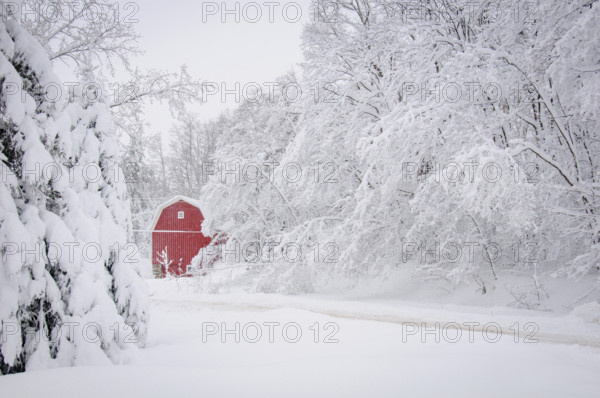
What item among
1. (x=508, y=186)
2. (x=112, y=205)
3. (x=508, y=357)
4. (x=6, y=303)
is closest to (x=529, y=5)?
(x=508, y=186)

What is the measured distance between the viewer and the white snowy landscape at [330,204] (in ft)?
14.3

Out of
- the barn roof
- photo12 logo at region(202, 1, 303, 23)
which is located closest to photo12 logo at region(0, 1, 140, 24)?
photo12 logo at region(202, 1, 303, 23)

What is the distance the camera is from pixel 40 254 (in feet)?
14.9

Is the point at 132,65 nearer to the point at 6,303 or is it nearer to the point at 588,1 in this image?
the point at 6,303

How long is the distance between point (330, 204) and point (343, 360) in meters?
9.53

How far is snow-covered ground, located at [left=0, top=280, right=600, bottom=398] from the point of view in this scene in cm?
362

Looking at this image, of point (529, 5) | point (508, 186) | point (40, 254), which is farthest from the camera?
point (529, 5)

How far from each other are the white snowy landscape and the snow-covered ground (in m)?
0.04

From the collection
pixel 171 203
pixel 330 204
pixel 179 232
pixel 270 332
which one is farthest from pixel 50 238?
pixel 171 203

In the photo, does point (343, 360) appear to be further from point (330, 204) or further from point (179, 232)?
point (179, 232)

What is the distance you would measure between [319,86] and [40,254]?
10.2 metres

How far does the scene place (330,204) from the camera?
1390cm

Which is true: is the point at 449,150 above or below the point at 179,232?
above

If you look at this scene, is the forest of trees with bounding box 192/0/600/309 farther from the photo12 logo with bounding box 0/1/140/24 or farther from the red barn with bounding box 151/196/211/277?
the red barn with bounding box 151/196/211/277
